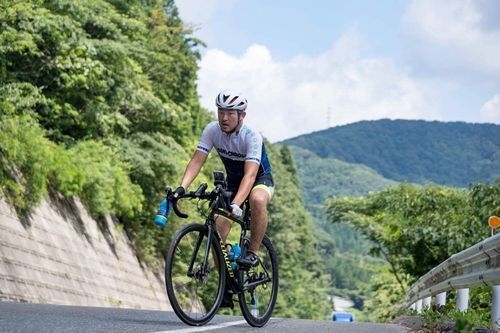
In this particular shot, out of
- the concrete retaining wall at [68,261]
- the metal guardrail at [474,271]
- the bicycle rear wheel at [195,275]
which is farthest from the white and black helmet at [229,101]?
the concrete retaining wall at [68,261]

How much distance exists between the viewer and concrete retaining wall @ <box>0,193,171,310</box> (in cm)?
1881

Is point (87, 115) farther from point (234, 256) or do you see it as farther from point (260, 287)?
point (234, 256)

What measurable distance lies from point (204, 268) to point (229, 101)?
61.2 inches

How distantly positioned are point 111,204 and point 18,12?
926cm

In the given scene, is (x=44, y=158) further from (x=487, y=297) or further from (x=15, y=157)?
(x=487, y=297)

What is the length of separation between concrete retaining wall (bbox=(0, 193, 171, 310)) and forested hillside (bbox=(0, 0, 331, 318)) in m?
0.64

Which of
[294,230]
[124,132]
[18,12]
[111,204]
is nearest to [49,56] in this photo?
[18,12]

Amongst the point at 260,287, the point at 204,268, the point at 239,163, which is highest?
the point at 239,163

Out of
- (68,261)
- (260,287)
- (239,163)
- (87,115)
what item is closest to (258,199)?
(239,163)

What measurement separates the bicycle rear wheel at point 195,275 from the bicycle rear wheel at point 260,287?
1.00 feet

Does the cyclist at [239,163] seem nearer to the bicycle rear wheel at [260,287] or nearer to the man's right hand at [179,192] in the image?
the man's right hand at [179,192]

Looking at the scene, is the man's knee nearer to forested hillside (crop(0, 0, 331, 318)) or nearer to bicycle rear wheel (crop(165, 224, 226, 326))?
bicycle rear wheel (crop(165, 224, 226, 326))

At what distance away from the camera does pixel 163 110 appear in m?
36.0

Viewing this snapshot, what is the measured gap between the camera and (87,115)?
97.0ft
